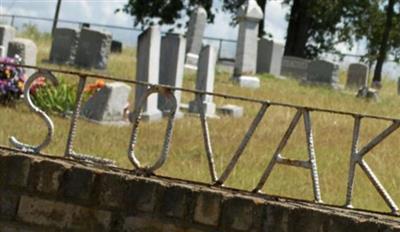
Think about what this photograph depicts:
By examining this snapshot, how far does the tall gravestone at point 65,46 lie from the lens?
21.4 m

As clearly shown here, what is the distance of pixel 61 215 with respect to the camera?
471cm

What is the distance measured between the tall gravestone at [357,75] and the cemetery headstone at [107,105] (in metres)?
15.9

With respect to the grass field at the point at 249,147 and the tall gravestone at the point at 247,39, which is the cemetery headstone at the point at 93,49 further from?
the grass field at the point at 249,147

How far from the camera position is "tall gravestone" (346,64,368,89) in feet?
90.1

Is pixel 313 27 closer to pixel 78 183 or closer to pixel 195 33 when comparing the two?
pixel 195 33

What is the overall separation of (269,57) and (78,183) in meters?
23.4

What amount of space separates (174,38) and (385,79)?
21.8 m

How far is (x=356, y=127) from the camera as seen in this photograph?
461cm

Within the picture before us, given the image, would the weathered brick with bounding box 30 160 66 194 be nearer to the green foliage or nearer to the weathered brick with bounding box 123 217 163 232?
the weathered brick with bounding box 123 217 163 232

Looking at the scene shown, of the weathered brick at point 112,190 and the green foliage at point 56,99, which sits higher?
the weathered brick at point 112,190

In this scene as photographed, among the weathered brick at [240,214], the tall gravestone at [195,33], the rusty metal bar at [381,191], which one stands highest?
the tall gravestone at [195,33]

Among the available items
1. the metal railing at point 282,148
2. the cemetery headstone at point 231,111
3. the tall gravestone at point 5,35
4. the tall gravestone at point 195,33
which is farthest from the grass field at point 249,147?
the tall gravestone at point 195,33

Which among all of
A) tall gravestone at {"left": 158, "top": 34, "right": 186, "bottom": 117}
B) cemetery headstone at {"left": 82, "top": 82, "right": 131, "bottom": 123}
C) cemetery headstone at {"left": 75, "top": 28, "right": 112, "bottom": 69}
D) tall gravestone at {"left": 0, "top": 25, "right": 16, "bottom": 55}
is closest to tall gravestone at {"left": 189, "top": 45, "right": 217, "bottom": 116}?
tall gravestone at {"left": 158, "top": 34, "right": 186, "bottom": 117}

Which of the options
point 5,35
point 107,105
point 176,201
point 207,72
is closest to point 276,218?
point 176,201
